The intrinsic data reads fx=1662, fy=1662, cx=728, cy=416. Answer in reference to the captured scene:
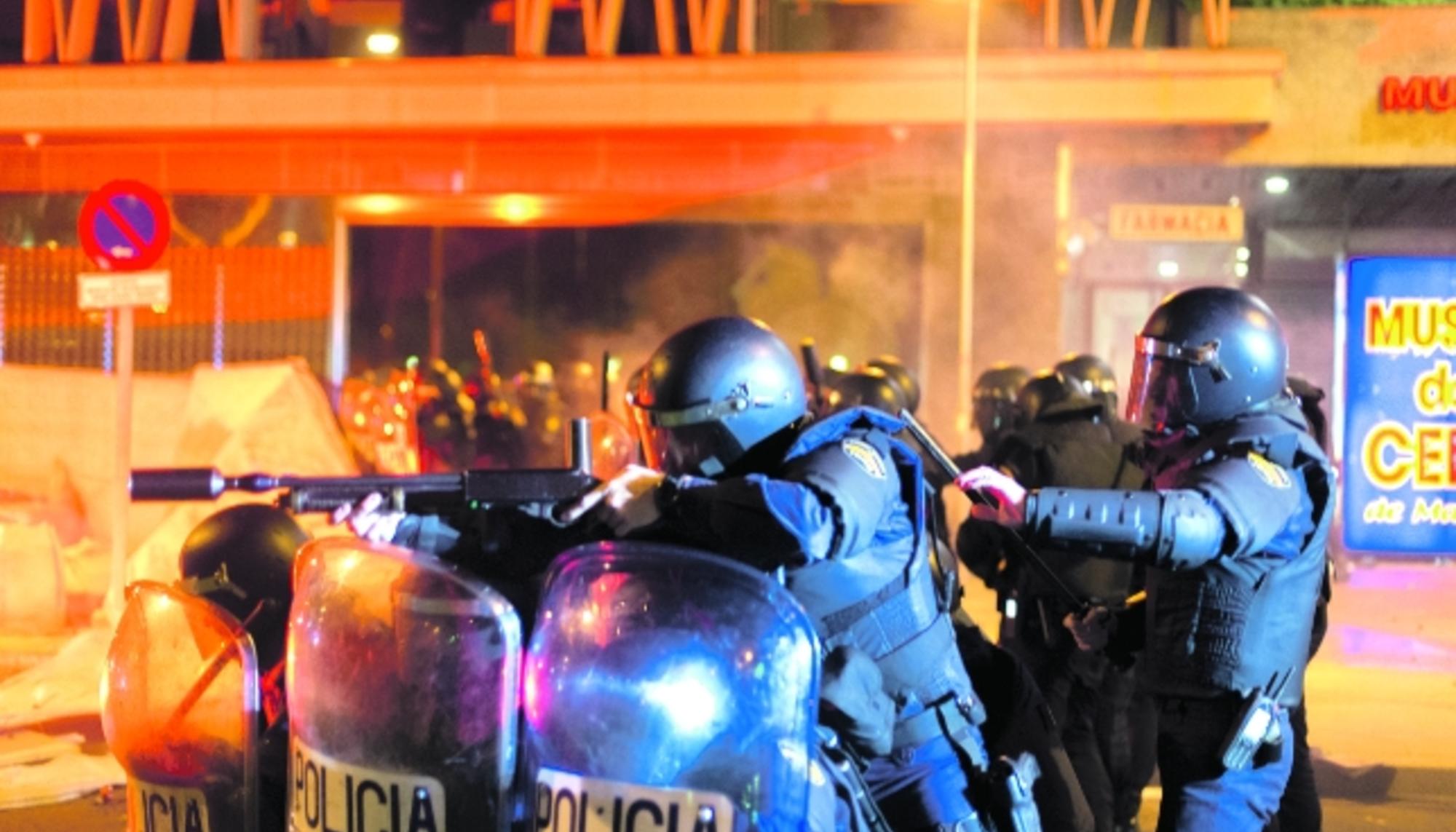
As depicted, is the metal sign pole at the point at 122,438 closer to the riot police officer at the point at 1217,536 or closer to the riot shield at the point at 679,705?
the riot police officer at the point at 1217,536

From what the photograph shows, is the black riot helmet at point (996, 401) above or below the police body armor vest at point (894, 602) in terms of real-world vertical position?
above

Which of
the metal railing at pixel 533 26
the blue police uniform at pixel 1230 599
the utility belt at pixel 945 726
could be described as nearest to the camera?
the utility belt at pixel 945 726

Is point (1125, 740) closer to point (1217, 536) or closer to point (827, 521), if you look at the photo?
point (1217, 536)

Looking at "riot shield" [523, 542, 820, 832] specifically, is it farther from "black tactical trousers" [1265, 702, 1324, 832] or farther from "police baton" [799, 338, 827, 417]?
"police baton" [799, 338, 827, 417]

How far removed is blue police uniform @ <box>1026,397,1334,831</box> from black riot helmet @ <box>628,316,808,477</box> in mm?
582

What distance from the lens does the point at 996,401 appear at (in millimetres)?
7945

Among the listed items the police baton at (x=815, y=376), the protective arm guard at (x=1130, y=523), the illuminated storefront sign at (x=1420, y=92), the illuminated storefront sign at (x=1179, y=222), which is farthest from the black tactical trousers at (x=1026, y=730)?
the illuminated storefront sign at (x=1420, y=92)

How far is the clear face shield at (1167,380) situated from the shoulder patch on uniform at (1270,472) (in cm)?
31

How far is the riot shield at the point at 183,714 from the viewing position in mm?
3301

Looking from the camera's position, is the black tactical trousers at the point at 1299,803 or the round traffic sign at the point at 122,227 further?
the round traffic sign at the point at 122,227

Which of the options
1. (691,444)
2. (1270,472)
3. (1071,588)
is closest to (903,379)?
(1071,588)

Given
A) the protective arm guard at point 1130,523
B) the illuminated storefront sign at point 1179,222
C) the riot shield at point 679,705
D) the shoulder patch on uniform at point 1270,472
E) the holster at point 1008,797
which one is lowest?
the holster at point 1008,797

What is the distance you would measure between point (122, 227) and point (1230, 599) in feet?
25.2

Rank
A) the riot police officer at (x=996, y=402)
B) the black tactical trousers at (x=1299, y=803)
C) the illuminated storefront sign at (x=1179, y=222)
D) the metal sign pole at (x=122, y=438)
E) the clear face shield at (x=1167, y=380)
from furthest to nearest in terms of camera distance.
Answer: the illuminated storefront sign at (x=1179, y=222)
the metal sign pole at (x=122, y=438)
the riot police officer at (x=996, y=402)
the black tactical trousers at (x=1299, y=803)
the clear face shield at (x=1167, y=380)
